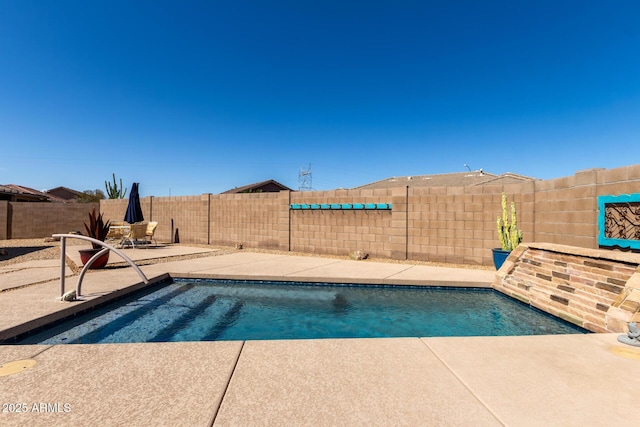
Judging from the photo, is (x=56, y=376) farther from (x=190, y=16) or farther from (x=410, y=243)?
(x=190, y=16)

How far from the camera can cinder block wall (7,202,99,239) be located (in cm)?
1586

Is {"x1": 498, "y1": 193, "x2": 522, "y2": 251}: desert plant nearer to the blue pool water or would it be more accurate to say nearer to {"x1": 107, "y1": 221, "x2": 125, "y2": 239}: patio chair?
the blue pool water

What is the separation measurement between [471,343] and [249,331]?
9.54 ft

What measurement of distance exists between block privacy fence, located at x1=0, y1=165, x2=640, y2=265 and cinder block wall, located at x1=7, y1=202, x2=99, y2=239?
67 mm

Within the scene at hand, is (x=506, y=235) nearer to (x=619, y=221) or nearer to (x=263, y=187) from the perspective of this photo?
(x=619, y=221)

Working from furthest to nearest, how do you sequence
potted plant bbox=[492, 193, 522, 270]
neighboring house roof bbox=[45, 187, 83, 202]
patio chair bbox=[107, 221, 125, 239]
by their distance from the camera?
neighboring house roof bbox=[45, 187, 83, 202]
patio chair bbox=[107, 221, 125, 239]
potted plant bbox=[492, 193, 522, 270]

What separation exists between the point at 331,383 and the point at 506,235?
7.36 m

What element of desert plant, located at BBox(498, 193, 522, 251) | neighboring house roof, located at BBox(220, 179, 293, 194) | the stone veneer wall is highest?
neighboring house roof, located at BBox(220, 179, 293, 194)

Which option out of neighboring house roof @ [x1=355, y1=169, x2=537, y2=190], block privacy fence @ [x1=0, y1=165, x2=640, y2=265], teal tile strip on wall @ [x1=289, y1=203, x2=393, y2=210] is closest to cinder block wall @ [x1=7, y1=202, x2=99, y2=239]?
block privacy fence @ [x1=0, y1=165, x2=640, y2=265]

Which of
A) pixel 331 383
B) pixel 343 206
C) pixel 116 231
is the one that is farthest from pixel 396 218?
pixel 116 231

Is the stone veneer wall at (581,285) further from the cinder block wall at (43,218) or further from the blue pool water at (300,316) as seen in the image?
the cinder block wall at (43,218)

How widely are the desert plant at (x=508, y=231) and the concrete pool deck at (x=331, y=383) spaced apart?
14.8 ft

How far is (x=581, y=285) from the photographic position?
14.9 ft

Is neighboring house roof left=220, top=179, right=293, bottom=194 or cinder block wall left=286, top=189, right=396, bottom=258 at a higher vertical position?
neighboring house roof left=220, top=179, right=293, bottom=194
